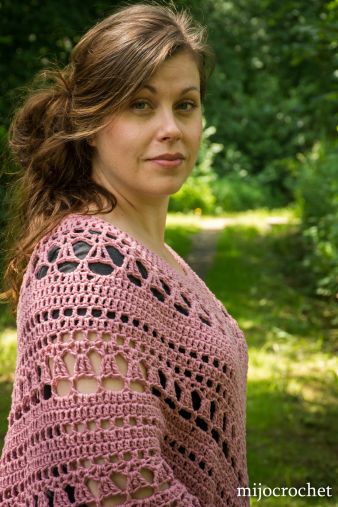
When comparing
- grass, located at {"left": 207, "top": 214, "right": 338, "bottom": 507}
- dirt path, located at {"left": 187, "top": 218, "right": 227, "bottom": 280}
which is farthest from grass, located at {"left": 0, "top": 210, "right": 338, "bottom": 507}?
dirt path, located at {"left": 187, "top": 218, "right": 227, "bottom": 280}

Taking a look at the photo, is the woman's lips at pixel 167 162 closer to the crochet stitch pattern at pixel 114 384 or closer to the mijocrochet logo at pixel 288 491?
the crochet stitch pattern at pixel 114 384

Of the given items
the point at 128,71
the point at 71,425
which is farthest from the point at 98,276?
the point at 128,71

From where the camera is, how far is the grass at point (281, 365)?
441 centimetres

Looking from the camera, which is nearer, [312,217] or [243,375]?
[243,375]

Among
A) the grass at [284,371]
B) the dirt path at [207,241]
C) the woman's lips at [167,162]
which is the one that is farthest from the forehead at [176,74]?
the dirt path at [207,241]

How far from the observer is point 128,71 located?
1.68m

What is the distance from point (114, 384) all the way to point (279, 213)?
1504 cm

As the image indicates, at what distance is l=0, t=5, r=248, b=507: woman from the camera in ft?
4.88

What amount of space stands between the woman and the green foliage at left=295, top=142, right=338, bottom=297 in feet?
16.0

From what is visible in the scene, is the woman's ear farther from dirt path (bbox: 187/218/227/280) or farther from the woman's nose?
dirt path (bbox: 187/218/227/280)

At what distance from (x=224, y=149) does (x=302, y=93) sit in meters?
7.18

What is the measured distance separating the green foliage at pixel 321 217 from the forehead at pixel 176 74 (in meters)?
4.85

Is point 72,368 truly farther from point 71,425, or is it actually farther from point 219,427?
point 219,427

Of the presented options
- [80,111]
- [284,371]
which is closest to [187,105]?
[80,111]
